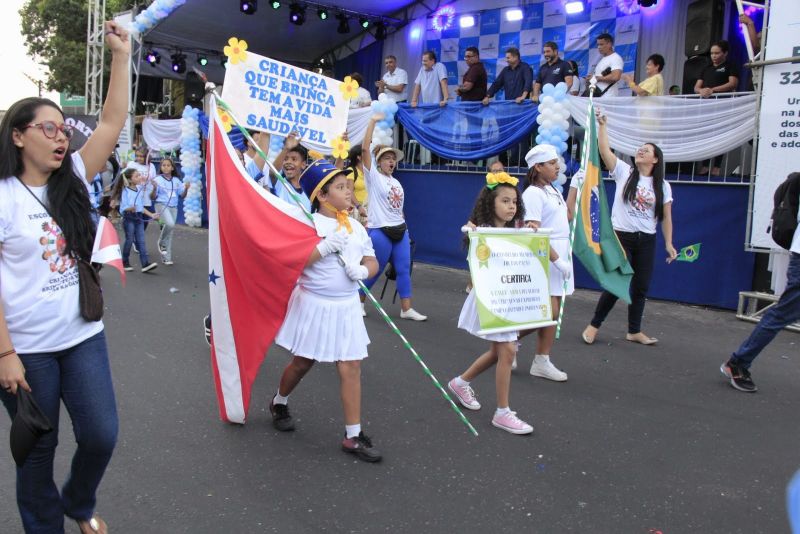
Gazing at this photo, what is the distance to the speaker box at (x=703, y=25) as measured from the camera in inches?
398

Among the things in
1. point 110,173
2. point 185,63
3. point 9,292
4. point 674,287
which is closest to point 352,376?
point 9,292

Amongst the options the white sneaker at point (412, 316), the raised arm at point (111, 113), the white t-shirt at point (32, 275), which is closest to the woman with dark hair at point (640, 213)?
the white sneaker at point (412, 316)

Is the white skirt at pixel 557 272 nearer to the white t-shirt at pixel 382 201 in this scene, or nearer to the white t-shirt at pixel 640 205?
the white t-shirt at pixel 640 205

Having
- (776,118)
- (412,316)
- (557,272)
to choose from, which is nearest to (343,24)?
(412,316)

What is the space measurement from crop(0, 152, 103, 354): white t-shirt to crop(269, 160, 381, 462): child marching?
1464 millimetres

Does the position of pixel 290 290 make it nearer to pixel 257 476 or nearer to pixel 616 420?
pixel 257 476

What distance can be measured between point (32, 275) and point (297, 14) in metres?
15.1

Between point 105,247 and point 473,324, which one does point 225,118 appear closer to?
point 105,247

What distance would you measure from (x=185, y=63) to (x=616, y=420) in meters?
18.2

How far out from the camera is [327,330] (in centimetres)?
382

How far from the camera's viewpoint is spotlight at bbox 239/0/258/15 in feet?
51.6

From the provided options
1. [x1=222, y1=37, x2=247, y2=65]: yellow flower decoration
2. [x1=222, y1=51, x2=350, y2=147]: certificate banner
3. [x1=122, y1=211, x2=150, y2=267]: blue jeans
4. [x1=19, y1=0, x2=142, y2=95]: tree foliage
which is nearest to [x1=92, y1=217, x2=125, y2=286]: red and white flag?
[x1=222, y1=51, x2=350, y2=147]: certificate banner

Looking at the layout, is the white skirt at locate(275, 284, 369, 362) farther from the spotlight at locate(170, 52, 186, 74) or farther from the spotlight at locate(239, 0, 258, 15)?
the spotlight at locate(170, 52, 186, 74)

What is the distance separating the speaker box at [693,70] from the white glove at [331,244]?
7.73 meters
